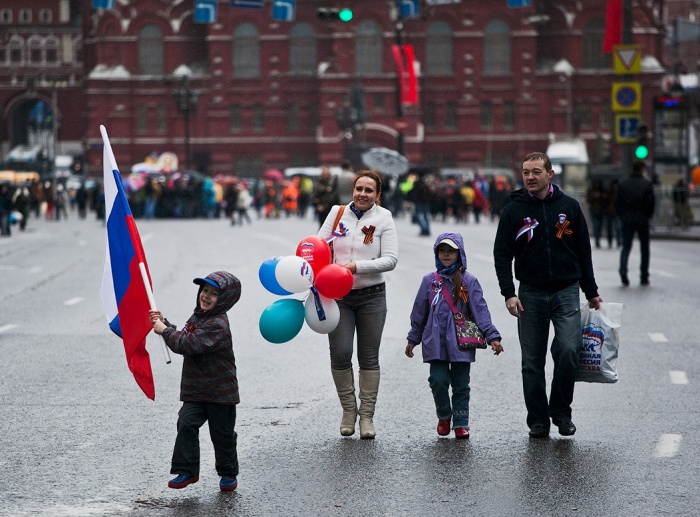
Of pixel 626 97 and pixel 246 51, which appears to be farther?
pixel 246 51

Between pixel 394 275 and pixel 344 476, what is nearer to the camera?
pixel 344 476

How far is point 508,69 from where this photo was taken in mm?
89500

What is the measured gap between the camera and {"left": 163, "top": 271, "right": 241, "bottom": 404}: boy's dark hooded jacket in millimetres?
7078

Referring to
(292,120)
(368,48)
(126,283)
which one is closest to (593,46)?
(368,48)

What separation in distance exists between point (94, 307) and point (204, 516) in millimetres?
11362

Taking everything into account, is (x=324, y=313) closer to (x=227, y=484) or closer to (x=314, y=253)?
(x=314, y=253)

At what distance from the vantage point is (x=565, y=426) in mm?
8609

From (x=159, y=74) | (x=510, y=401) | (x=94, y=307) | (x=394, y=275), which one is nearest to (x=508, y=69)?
(x=159, y=74)

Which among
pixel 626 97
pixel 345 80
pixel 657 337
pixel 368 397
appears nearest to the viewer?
pixel 368 397

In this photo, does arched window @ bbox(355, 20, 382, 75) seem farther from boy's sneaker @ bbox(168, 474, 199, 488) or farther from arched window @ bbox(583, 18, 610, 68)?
boy's sneaker @ bbox(168, 474, 199, 488)

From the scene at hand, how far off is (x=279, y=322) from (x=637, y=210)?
43.2ft

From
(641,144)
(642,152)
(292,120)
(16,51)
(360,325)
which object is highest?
(16,51)

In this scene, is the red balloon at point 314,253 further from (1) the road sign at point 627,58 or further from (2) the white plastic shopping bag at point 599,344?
(1) the road sign at point 627,58

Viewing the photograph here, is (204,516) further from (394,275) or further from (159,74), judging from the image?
(159,74)
